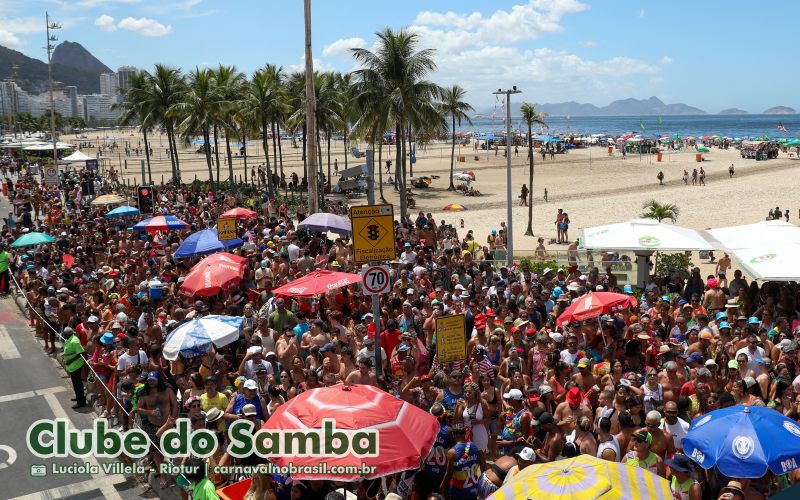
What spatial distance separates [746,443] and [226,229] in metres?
12.8

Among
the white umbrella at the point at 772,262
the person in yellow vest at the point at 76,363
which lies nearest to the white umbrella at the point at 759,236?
the white umbrella at the point at 772,262

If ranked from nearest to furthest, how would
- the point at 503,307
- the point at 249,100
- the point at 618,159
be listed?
1. the point at 503,307
2. the point at 249,100
3. the point at 618,159

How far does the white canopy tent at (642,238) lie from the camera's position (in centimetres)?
1468

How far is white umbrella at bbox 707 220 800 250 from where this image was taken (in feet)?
43.6

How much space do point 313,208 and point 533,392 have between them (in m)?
12.0

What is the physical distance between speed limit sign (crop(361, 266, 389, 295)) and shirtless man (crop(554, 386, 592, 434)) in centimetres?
259

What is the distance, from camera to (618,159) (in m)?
73.4

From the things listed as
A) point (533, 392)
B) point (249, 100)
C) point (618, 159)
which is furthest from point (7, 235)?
point (618, 159)

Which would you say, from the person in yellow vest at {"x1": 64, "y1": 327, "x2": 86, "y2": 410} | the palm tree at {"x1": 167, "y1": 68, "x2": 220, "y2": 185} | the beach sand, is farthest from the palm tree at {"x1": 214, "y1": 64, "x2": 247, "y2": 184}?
the person in yellow vest at {"x1": 64, "y1": 327, "x2": 86, "y2": 410}

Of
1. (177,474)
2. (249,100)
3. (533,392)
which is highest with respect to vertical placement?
(249,100)

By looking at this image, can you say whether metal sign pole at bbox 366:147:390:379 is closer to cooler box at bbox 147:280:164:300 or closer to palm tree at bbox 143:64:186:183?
cooler box at bbox 147:280:164:300

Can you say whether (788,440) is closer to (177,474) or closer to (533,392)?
(533,392)

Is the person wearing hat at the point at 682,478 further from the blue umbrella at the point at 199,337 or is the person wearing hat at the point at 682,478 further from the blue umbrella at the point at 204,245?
the blue umbrella at the point at 204,245

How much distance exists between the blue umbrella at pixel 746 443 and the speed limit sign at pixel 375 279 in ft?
12.7
